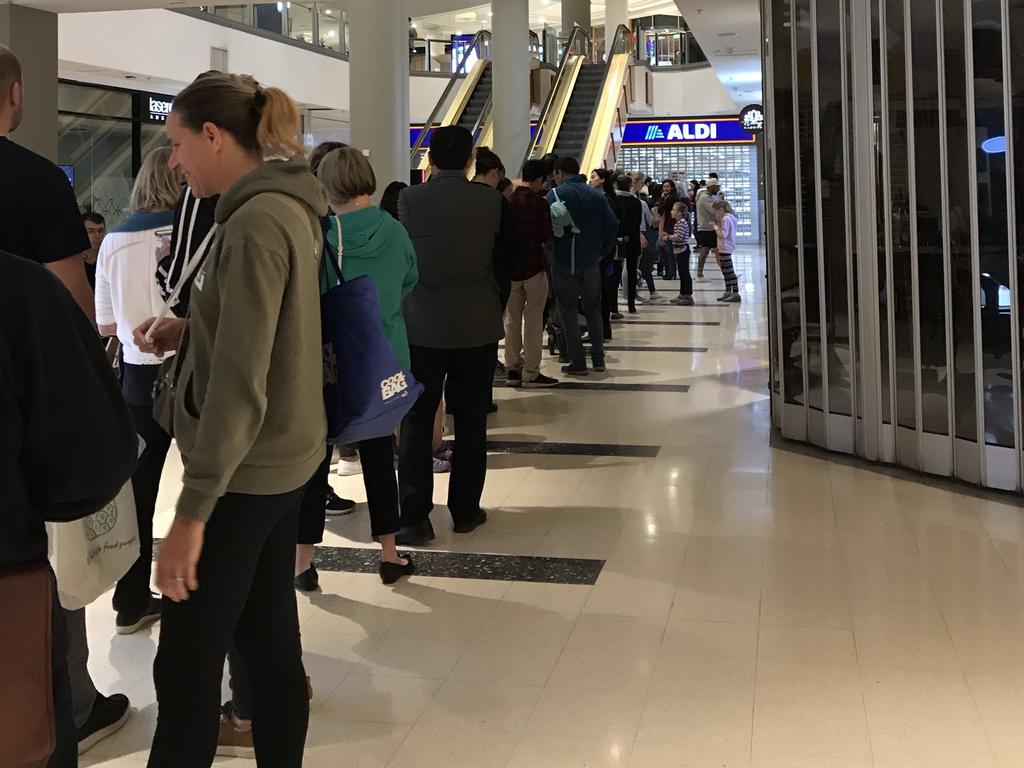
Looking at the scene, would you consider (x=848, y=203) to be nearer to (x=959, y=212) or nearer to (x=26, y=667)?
(x=959, y=212)

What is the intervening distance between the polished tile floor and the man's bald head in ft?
4.85

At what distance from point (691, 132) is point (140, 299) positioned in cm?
2703

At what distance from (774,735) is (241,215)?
72.3 inches

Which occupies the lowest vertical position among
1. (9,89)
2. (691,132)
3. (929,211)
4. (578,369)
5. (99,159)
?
(578,369)

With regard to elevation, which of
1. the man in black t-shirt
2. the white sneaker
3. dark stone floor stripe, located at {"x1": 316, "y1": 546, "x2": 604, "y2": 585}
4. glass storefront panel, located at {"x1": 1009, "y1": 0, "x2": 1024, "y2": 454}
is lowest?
dark stone floor stripe, located at {"x1": 316, "y1": 546, "x2": 604, "y2": 585}

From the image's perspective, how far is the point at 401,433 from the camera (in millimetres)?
4539

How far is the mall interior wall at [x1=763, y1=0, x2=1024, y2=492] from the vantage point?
16.1ft

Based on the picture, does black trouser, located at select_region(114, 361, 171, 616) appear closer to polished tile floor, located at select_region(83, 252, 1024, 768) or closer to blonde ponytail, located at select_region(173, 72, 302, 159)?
polished tile floor, located at select_region(83, 252, 1024, 768)

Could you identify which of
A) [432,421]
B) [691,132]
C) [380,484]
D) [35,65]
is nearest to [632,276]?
[35,65]

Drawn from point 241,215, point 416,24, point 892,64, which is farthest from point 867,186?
point 416,24

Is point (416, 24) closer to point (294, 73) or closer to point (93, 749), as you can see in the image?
Answer: point (294, 73)

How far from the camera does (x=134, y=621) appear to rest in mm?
3598

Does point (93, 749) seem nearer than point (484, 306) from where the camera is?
Yes

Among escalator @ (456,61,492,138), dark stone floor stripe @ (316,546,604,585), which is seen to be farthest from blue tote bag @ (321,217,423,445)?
escalator @ (456,61,492,138)
